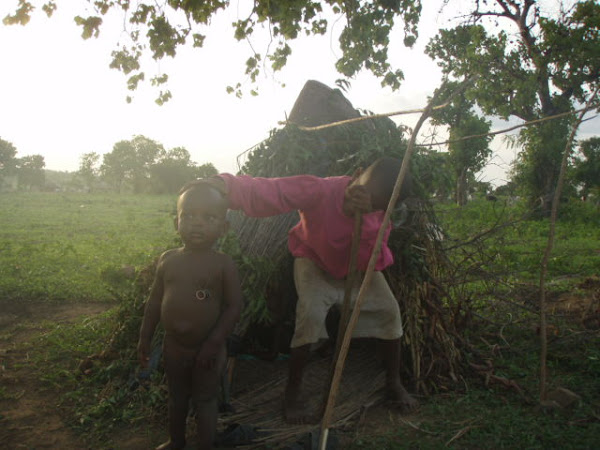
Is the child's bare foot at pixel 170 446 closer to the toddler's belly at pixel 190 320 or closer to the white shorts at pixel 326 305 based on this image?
the toddler's belly at pixel 190 320

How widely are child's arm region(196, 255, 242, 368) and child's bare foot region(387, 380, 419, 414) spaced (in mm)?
1235

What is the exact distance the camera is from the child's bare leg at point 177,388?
6.84ft

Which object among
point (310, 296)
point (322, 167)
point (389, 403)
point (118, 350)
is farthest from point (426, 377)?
point (118, 350)

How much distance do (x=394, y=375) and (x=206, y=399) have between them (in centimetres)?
127

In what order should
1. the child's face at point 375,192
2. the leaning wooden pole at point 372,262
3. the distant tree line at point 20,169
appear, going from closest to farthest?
the leaning wooden pole at point 372,262, the child's face at point 375,192, the distant tree line at point 20,169

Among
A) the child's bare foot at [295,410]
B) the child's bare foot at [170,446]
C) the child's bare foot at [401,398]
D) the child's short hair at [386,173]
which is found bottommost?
the child's bare foot at [170,446]

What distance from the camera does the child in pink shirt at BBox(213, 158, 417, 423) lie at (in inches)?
92.4

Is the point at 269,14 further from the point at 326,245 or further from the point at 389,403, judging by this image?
the point at 389,403

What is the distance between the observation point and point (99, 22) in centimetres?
383

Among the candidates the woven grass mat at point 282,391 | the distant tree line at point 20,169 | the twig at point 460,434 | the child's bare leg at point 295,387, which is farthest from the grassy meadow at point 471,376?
the distant tree line at point 20,169

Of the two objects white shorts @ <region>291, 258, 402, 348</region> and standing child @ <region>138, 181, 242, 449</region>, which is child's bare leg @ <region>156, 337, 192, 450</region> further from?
white shorts @ <region>291, 258, 402, 348</region>

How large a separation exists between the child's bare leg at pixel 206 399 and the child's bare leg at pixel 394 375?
118 cm

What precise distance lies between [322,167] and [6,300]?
12.6 ft

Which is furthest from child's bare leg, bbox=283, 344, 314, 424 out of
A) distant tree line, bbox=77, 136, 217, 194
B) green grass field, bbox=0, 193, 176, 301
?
distant tree line, bbox=77, 136, 217, 194
